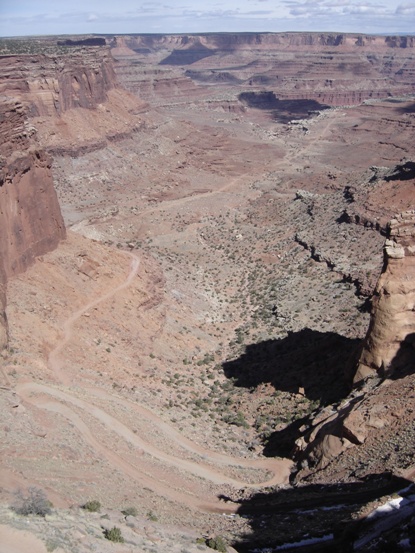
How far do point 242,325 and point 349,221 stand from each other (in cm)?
2097

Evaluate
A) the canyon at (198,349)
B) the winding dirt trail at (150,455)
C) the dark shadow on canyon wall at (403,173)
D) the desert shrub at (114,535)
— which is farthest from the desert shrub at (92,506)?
the dark shadow on canyon wall at (403,173)

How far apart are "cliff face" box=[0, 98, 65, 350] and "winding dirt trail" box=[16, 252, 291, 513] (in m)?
8.14

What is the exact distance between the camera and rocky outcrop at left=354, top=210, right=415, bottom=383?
27578 millimetres

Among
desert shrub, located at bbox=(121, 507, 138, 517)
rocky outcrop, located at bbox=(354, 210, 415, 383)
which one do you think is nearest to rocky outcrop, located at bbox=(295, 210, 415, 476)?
rocky outcrop, located at bbox=(354, 210, 415, 383)

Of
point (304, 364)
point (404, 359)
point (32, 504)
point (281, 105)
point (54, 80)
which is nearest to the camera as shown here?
point (32, 504)

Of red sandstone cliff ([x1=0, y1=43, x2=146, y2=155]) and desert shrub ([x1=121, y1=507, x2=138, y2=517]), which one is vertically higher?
red sandstone cliff ([x1=0, y1=43, x2=146, y2=155])

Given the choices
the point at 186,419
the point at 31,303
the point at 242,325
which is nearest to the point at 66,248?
the point at 31,303

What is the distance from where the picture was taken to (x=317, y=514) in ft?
65.6

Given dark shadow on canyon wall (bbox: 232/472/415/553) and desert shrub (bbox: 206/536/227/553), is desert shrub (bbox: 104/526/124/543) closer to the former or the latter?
desert shrub (bbox: 206/536/227/553)

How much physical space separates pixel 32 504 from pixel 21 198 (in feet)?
82.3

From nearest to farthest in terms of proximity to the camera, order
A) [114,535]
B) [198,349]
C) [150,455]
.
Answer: [114,535]
[150,455]
[198,349]

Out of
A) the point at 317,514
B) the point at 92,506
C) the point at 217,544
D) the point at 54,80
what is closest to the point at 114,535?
the point at 92,506

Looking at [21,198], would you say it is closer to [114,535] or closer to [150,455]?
[150,455]

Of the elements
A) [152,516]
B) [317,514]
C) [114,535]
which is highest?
[114,535]
